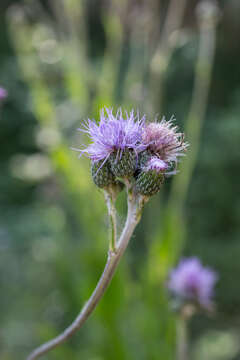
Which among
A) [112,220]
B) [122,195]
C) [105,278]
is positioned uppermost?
[122,195]

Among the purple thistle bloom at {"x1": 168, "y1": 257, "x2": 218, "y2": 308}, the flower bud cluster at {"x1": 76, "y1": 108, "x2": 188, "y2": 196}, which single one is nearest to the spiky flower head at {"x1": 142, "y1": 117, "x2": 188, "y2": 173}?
the flower bud cluster at {"x1": 76, "y1": 108, "x2": 188, "y2": 196}

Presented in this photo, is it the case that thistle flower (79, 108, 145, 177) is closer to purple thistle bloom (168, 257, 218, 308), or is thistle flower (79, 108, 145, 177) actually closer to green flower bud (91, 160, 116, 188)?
green flower bud (91, 160, 116, 188)

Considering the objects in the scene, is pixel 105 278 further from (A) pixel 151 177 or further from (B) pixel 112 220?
(A) pixel 151 177

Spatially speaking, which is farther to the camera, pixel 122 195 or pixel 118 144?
pixel 122 195

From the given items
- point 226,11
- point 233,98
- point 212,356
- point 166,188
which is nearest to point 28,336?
point 212,356

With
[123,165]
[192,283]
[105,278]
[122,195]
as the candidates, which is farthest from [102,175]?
[122,195]

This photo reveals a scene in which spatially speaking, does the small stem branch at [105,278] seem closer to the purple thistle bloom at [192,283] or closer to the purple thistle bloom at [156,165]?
the purple thistle bloom at [156,165]

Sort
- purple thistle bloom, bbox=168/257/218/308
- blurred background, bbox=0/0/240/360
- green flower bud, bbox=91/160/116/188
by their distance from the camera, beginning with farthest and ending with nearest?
blurred background, bbox=0/0/240/360 → purple thistle bloom, bbox=168/257/218/308 → green flower bud, bbox=91/160/116/188

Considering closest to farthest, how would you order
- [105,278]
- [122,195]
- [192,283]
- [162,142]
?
1. [105,278]
2. [162,142]
3. [192,283]
4. [122,195]

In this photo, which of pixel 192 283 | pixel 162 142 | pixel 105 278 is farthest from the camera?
pixel 192 283
